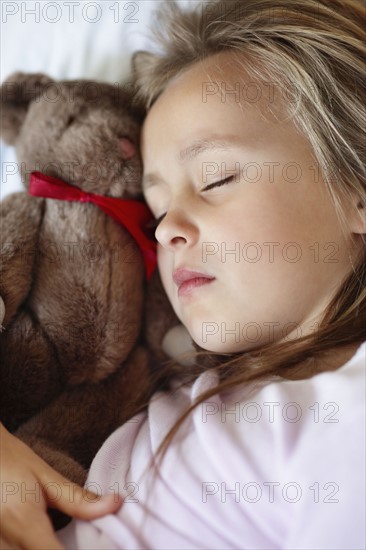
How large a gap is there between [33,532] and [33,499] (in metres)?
0.04

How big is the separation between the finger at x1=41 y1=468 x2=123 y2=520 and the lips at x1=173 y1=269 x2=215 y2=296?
310 mm

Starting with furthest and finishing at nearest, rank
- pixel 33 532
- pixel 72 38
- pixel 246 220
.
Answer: pixel 72 38 → pixel 246 220 → pixel 33 532

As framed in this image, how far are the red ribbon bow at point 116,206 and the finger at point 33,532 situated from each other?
1.37 ft

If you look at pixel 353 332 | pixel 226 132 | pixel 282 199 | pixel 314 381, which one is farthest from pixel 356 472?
pixel 226 132

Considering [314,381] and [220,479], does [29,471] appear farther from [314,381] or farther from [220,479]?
[314,381]

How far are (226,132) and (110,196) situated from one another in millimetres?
220

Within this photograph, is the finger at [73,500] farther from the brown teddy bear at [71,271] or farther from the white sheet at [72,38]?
the white sheet at [72,38]

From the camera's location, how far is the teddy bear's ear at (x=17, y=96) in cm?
100

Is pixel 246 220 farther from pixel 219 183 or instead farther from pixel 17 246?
pixel 17 246

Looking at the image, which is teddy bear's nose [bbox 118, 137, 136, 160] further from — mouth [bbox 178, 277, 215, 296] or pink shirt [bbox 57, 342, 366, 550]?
pink shirt [bbox 57, 342, 366, 550]

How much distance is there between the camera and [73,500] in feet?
2.49

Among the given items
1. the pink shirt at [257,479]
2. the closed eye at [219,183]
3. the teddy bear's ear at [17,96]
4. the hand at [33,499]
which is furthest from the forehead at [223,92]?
the hand at [33,499]

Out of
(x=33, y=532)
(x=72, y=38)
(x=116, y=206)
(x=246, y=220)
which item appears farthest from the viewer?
(x=72, y=38)

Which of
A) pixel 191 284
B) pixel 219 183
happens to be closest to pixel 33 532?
pixel 191 284
